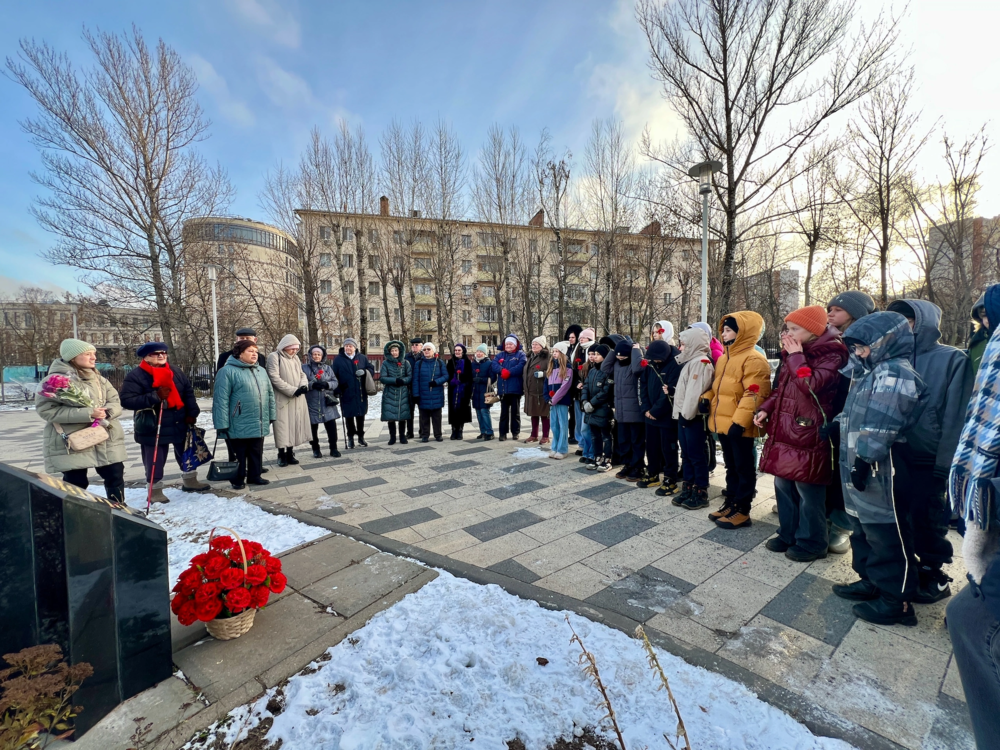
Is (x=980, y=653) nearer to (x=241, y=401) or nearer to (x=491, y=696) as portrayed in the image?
(x=491, y=696)

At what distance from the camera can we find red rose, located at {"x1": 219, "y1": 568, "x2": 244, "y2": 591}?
250 centimetres

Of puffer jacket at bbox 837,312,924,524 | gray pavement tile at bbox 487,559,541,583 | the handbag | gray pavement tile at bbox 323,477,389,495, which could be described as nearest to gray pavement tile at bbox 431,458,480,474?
gray pavement tile at bbox 323,477,389,495

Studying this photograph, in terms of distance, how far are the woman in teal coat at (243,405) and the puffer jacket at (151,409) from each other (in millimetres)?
351

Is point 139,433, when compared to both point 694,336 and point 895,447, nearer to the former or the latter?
point 694,336

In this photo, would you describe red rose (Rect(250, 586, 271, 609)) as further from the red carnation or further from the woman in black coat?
the woman in black coat

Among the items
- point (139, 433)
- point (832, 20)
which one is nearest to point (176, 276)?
point (139, 433)

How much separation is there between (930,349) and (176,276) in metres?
20.2

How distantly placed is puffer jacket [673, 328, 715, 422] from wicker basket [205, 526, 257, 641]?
4.28 m

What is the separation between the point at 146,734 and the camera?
1.92 m

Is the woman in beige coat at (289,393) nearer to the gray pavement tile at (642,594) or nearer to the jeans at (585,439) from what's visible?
the jeans at (585,439)

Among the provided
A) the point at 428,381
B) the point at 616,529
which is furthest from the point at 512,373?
the point at 616,529

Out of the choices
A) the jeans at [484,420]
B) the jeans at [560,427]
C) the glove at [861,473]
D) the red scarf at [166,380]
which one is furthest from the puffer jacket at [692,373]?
the red scarf at [166,380]

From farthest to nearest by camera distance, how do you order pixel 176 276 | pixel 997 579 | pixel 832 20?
pixel 176 276, pixel 832 20, pixel 997 579

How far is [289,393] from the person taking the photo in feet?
21.5
